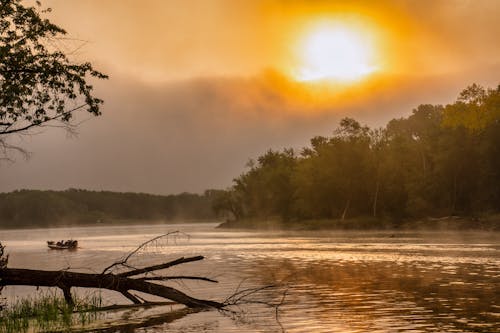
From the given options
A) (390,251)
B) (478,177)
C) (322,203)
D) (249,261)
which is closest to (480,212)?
(478,177)

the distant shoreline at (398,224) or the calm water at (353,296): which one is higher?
the distant shoreline at (398,224)

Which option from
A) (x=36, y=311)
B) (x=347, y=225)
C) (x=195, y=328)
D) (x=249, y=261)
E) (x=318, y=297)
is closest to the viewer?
(x=195, y=328)

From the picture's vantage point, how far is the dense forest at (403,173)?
11312cm

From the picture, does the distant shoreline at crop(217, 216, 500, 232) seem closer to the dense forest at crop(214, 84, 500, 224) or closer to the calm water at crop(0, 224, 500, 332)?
the dense forest at crop(214, 84, 500, 224)

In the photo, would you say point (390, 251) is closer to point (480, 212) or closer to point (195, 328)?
point (195, 328)

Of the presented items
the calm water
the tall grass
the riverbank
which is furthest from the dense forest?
the tall grass

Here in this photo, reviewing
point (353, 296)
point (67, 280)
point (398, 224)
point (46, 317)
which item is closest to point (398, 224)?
point (398, 224)

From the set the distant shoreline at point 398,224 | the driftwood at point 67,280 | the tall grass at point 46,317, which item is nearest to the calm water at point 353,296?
the tall grass at point 46,317

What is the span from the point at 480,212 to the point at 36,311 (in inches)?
4057

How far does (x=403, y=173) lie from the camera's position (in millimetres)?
132125

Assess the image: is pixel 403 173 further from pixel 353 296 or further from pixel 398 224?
pixel 353 296

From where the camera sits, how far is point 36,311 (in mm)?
25672

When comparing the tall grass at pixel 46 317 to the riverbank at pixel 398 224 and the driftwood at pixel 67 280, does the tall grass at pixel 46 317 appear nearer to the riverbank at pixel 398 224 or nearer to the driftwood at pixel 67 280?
the driftwood at pixel 67 280

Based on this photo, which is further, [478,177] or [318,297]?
[478,177]
